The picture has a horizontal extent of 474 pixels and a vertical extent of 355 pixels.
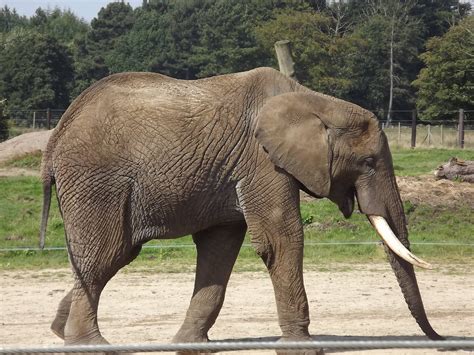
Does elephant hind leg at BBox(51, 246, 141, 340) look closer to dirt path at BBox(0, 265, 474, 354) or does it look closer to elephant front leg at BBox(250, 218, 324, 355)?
dirt path at BBox(0, 265, 474, 354)

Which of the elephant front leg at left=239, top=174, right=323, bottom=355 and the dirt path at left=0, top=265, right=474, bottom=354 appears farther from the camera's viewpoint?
the dirt path at left=0, top=265, right=474, bottom=354

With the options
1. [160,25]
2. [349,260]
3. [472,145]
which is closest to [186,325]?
[349,260]

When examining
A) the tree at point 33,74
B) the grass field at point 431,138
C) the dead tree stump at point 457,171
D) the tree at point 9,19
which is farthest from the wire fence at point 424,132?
the tree at point 9,19

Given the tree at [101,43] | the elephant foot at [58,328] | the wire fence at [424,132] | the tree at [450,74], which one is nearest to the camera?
the elephant foot at [58,328]

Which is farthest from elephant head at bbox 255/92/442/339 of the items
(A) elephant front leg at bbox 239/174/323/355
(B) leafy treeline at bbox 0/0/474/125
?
(B) leafy treeline at bbox 0/0/474/125

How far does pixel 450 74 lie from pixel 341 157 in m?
38.7

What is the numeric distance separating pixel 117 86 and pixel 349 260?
7148mm

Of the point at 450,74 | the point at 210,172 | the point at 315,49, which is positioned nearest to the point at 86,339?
the point at 210,172

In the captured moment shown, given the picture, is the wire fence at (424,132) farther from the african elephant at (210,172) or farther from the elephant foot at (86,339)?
the elephant foot at (86,339)

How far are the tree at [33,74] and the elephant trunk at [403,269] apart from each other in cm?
4417

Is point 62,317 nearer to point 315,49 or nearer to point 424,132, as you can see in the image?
point 424,132

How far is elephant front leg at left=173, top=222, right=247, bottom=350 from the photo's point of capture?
29.3 feet

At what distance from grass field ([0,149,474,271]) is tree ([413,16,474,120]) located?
27034 mm

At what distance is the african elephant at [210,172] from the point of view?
824cm
